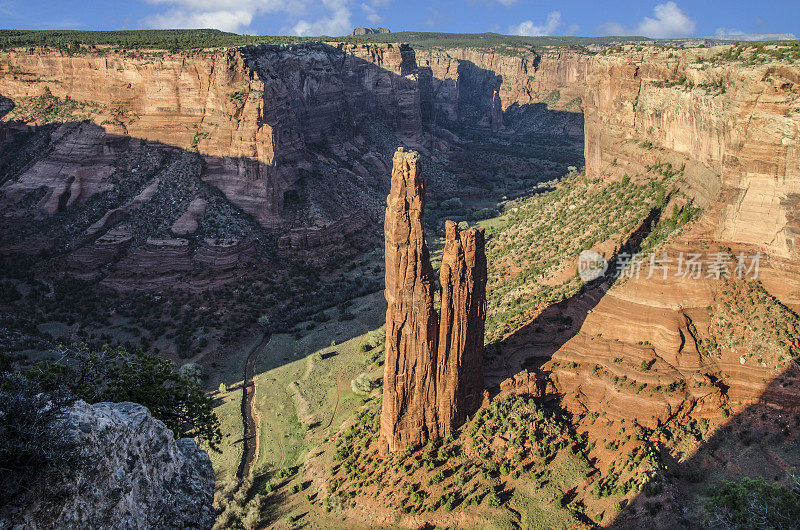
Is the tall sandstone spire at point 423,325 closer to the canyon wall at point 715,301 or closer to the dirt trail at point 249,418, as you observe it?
the canyon wall at point 715,301

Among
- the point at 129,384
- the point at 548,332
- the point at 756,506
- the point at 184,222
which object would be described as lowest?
the point at 756,506

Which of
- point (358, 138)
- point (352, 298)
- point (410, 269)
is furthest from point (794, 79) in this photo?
point (358, 138)

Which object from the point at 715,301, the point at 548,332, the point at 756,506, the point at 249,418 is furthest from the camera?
the point at 249,418

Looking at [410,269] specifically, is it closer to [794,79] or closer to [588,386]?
[588,386]

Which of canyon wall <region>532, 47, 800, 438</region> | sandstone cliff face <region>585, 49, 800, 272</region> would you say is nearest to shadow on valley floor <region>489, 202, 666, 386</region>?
canyon wall <region>532, 47, 800, 438</region>

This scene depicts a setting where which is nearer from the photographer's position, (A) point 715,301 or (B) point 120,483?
(B) point 120,483

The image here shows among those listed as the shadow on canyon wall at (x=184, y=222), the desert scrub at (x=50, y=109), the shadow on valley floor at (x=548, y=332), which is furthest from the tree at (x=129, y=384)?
the desert scrub at (x=50, y=109)

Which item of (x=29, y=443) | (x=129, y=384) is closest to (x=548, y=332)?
(x=129, y=384)

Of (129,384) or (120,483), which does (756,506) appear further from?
(129,384)
